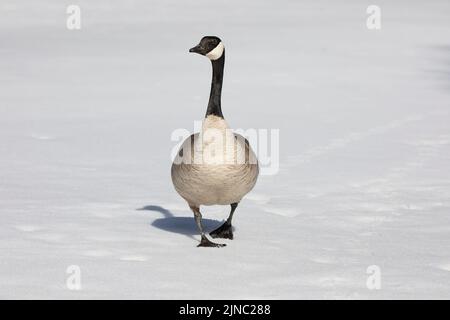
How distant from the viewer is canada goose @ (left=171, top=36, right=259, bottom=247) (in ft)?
24.1

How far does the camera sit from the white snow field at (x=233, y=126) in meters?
6.96

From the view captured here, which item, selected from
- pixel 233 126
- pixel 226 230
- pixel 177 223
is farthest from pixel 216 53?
pixel 233 126

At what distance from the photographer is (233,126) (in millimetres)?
14922

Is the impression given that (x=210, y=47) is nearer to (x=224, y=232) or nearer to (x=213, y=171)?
(x=213, y=171)

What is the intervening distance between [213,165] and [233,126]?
25.1ft

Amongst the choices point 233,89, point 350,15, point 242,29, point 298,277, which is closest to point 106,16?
point 242,29

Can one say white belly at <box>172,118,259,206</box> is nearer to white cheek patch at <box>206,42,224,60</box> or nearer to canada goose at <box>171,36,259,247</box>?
canada goose at <box>171,36,259,247</box>

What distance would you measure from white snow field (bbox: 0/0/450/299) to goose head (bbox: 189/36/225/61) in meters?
1.64

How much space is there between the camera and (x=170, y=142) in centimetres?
1350

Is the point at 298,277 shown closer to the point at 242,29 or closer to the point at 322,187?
the point at 322,187

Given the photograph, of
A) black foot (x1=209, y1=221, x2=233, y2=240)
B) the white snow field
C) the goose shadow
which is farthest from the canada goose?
the goose shadow

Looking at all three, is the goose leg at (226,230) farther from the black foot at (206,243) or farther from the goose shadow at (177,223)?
the black foot at (206,243)

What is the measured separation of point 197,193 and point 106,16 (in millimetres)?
20779

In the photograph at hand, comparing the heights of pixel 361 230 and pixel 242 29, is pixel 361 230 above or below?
below
